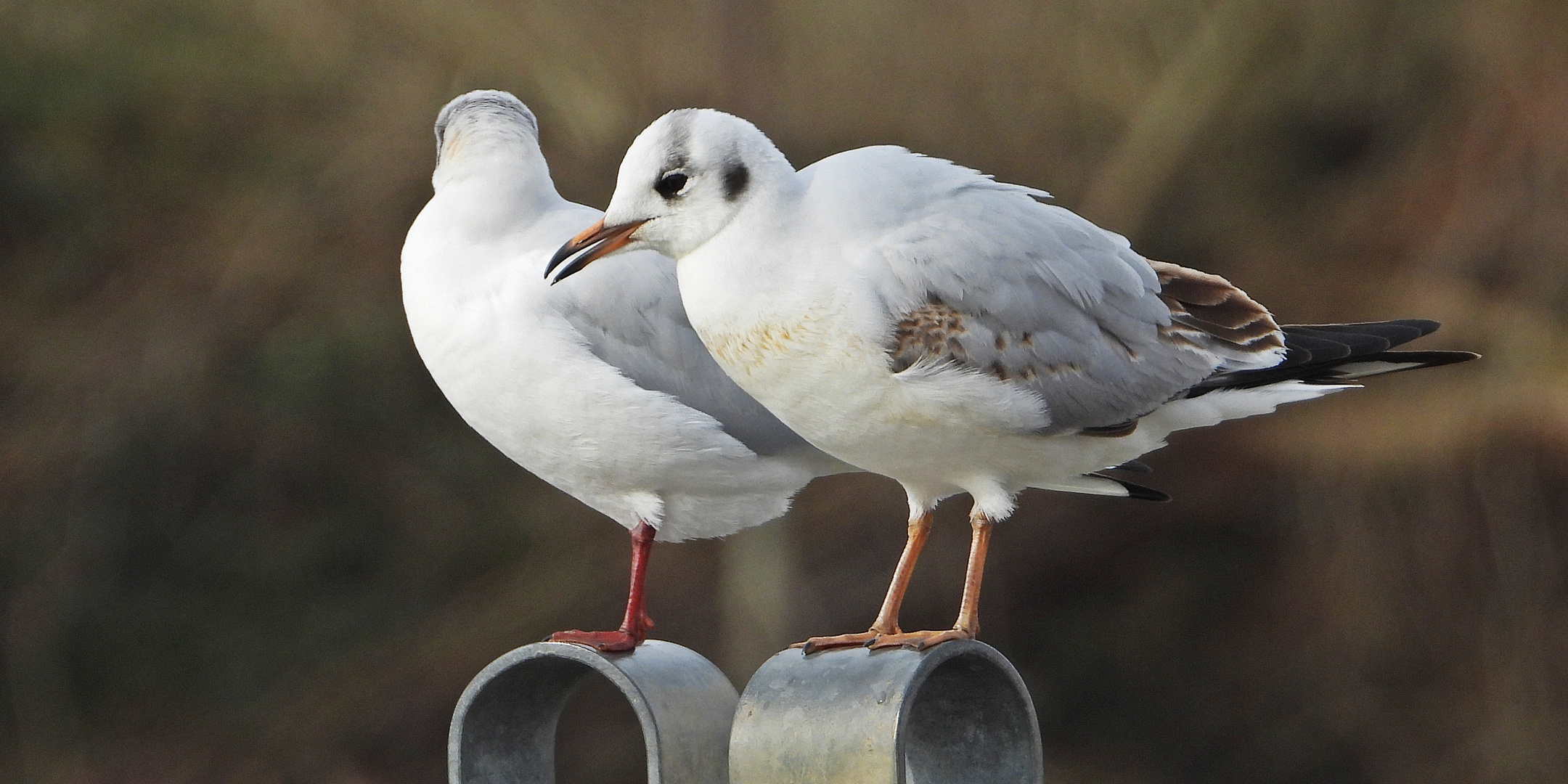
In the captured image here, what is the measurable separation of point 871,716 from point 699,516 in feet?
2.70

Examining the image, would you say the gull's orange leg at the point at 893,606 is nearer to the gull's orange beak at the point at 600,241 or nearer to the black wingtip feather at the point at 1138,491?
the black wingtip feather at the point at 1138,491

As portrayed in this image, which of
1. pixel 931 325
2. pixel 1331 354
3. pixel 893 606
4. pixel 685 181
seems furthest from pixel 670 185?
pixel 1331 354

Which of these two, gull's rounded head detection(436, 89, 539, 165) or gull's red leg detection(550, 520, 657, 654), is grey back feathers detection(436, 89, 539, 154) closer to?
gull's rounded head detection(436, 89, 539, 165)

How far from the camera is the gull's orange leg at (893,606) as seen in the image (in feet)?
5.91

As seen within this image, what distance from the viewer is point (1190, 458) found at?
14.5 ft

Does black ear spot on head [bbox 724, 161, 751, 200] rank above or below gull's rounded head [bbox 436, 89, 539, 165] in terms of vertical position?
below

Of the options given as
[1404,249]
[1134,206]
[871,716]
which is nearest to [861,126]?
[1134,206]

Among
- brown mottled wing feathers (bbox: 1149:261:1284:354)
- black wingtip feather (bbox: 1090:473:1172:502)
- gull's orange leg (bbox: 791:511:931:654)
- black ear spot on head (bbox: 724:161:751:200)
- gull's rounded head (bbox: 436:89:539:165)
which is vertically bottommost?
gull's orange leg (bbox: 791:511:931:654)

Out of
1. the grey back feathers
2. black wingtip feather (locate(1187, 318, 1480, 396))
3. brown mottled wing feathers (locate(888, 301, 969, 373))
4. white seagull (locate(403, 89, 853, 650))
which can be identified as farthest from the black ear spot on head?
the grey back feathers

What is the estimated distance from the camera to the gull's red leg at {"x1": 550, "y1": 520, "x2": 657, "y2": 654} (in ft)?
6.50

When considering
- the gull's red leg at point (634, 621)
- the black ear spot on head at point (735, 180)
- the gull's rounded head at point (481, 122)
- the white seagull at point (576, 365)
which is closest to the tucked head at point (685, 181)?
the black ear spot on head at point (735, 180)

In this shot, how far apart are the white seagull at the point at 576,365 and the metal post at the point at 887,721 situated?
45 centimetres

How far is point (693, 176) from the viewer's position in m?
1.72

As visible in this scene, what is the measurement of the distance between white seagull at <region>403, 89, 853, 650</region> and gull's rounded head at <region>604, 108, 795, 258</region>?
40 centimetres
